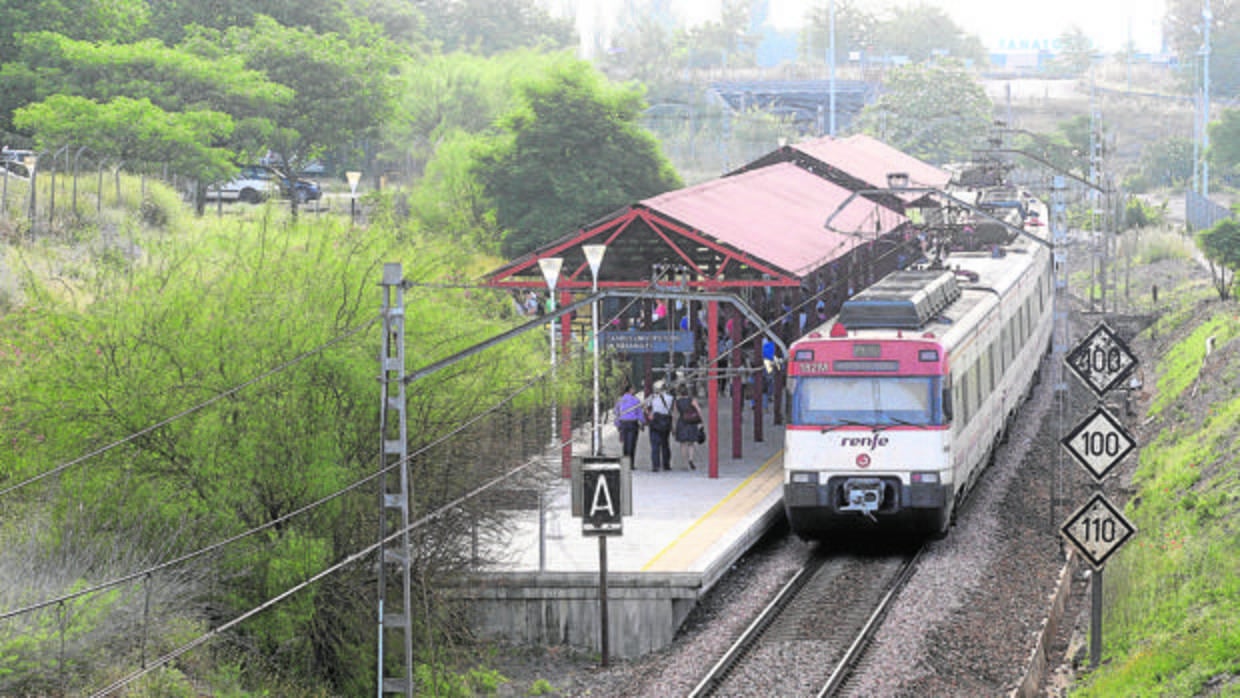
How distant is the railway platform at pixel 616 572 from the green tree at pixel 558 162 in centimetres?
2535

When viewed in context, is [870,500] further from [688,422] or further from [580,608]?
[688,422]

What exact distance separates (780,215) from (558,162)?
18071 mm

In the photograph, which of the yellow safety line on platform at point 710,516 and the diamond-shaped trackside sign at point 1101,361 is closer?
the diamond-shaped trackside sign at point 1101,361

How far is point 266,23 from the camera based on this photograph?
63.2m

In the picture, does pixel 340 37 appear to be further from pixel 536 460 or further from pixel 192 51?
pixel 536 460

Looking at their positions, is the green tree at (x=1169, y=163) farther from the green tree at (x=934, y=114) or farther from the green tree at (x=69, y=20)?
the green tree at (x=69, y=20)

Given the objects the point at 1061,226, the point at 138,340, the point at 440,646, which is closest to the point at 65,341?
the point at 138,340

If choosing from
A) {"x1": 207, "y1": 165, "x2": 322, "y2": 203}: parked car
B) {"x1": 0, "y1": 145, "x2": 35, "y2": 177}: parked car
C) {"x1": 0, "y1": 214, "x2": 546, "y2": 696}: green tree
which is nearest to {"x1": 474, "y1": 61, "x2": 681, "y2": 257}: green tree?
{"x1": 207, "y1": 165, "x2": 322, "y2": 203}: parked car

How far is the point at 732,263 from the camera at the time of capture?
30328 mm

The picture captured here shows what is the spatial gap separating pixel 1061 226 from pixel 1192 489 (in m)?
11.7

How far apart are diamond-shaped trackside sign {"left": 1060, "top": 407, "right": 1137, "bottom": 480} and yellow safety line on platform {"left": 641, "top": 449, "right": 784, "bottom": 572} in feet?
18.2

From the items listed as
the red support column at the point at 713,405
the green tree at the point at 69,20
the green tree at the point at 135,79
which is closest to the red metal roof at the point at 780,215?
the red support column at the point at 713,405

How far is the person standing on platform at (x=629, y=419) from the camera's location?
28781mm

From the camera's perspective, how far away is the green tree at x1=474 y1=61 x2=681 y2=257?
170 feet
